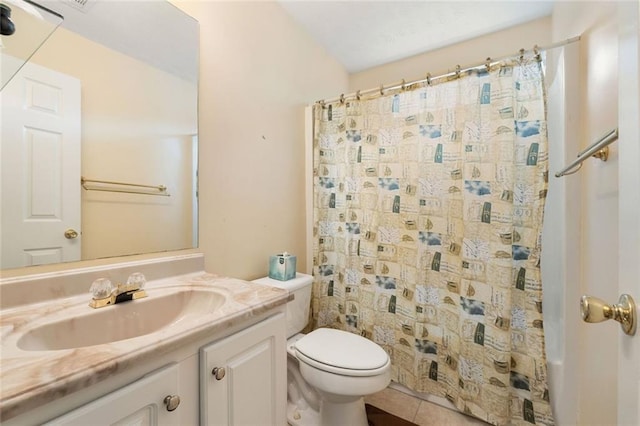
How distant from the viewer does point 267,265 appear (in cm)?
165

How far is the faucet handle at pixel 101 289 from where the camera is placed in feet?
2.79

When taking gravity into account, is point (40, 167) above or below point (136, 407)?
above

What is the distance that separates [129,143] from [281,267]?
3.02 ft

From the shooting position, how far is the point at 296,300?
154 cm

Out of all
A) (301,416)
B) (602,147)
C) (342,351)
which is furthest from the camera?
(301,416)

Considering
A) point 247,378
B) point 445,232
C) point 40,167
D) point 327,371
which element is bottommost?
point 327,371

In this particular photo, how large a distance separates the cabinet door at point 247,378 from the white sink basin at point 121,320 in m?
0.19

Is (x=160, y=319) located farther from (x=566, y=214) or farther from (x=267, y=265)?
(x=566, y=214)

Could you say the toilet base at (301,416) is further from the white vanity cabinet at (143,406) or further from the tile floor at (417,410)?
the white vanity cabinet at (143,406)

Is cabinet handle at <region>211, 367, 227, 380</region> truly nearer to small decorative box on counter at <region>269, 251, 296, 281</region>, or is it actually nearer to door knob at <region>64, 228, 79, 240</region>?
door knob at <region>64, 228, 79, 240</region>

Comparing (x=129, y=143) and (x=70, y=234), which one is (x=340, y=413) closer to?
(x=70, y=234)

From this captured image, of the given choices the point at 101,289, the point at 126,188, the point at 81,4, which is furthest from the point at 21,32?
the point at 101,289

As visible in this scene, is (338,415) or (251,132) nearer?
(338,415)

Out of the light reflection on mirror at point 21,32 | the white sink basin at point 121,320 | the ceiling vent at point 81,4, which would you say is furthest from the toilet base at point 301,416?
the ceiling vent at point 81,4
